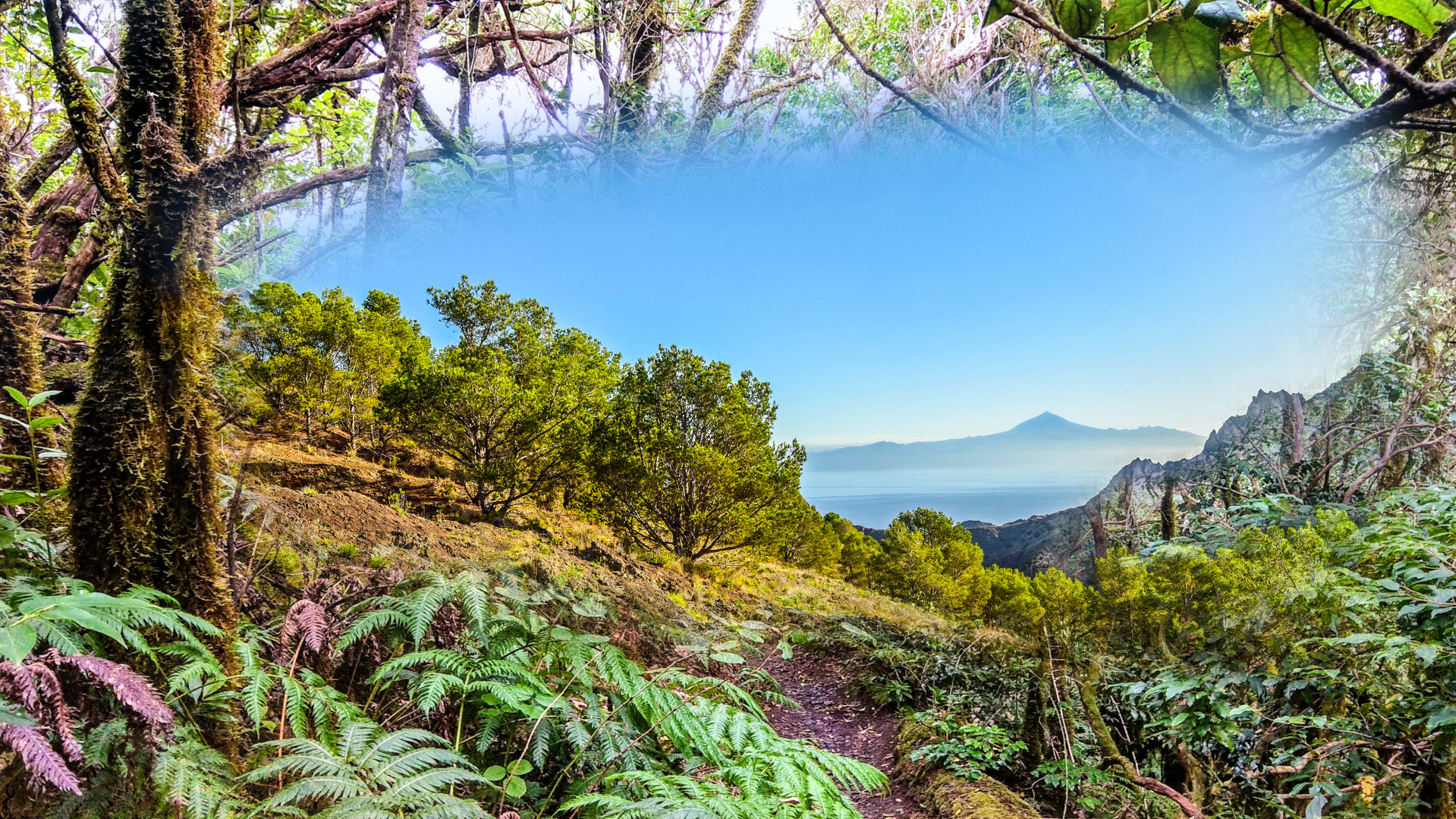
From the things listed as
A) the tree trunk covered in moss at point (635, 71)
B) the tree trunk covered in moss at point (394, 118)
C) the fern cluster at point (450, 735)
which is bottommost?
the fern cluster at point (450, 735)

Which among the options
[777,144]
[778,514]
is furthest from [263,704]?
[778,514]

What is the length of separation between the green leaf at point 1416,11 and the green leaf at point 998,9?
139 mm

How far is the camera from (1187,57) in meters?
0.29

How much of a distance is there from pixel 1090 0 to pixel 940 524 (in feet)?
17.3

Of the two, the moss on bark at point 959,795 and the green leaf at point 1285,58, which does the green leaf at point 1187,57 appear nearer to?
the green leaf at point 1285,58

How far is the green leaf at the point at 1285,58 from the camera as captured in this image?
11.4 inches

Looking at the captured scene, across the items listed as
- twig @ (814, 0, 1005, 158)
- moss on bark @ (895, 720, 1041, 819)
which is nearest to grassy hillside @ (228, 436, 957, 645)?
moss on bark @ (895, 720, 1041, 819)

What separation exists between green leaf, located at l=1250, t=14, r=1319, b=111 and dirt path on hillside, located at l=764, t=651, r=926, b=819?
155cm

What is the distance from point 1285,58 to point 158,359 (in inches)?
46.7

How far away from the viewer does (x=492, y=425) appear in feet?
8.77

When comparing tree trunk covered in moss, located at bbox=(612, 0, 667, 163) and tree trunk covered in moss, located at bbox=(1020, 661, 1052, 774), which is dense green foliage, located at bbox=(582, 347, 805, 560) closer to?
tree trunk covered in moss, located at bbox=(612, 0, 667, 163)

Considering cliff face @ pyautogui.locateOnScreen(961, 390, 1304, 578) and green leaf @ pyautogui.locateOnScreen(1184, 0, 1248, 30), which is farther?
cliff face @ pyautogui.locateOnScreen(961, 390, 1304, 578)

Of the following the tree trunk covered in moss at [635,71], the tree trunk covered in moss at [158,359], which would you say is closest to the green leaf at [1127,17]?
the tree trunk covered in moss at [158,359]

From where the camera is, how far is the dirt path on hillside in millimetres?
1653
